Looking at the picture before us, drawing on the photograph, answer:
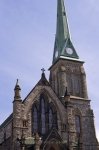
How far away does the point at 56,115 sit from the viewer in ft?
165

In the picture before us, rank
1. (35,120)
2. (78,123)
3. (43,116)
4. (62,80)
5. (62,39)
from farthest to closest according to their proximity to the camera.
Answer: (62,39), (62,80), (78,123), (43,116), (35,120)

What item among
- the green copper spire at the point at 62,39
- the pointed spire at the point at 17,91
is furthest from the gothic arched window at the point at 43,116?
the green copper spire at the point at 62,39

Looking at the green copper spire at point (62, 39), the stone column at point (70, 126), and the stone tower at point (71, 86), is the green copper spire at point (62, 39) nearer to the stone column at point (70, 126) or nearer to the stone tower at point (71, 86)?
the stone tower at point (71, 86)

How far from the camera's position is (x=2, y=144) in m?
49.5

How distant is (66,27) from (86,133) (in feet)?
73.4

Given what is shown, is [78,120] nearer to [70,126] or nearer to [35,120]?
[70,126]

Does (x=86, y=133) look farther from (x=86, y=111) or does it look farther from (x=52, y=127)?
(x=52, y=127)

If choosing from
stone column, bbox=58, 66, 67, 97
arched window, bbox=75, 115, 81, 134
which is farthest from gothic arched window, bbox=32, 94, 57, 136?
stone column, bbox=58, 66, 67, 97

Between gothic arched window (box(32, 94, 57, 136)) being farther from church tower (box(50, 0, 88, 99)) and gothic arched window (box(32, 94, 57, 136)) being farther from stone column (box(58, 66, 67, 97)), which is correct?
church tower (box(50, 0, 88, 99))

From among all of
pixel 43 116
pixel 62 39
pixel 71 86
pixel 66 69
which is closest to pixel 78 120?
pixel 71 86

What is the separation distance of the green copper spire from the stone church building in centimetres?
18

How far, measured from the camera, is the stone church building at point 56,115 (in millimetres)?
45781

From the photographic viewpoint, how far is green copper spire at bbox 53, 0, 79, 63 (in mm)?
62328

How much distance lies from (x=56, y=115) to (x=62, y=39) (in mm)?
19158
